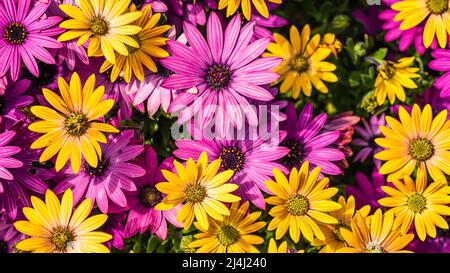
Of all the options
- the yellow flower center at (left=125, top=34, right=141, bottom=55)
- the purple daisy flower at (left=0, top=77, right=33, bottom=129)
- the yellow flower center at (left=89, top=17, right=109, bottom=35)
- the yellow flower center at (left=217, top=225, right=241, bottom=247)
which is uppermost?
the yellow flower center at (left=89, top=17, right=109, bottom=35)

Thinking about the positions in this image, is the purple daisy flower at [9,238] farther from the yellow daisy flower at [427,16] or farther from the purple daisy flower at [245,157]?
the yellow daisy flower at [427,16]

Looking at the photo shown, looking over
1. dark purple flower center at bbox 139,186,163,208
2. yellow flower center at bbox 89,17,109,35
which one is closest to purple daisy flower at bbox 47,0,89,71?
yellow flower center at bbox 89,17,109,35

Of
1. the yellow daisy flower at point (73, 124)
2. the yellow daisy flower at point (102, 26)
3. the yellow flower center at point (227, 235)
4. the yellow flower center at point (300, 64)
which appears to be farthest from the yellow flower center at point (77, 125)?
the yellow flower center at point (300, 64)

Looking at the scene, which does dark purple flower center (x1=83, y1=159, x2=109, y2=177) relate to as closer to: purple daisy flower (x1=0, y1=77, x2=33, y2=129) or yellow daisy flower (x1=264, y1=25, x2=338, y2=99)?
purple daisy flower (x1=0, y1=77, x2=33, y2=129)

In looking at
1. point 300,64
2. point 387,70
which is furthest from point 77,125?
point 387,70

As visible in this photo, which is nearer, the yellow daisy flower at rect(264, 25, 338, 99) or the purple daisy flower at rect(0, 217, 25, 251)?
the purple daisy flower at rect(0, 217, 25, 251)

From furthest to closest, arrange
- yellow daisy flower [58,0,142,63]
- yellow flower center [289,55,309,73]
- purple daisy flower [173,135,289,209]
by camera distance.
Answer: yellow flower center [289,55,309,73], purple daisy flower [173,135,289,209], yellow daisy flower [58,0,142,63]

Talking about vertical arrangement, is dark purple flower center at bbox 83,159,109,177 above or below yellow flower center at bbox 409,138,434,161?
below

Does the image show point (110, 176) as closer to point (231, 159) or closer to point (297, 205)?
point (231, 159)
